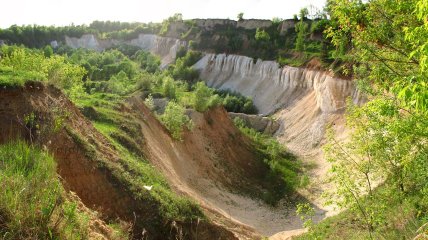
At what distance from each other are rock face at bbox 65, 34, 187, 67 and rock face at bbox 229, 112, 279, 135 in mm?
48395

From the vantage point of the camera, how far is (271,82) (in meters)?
64.2

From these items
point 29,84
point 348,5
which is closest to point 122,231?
point 29,84

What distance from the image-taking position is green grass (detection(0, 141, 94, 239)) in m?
8.38

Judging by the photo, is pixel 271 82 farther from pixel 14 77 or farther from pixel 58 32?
pixel 58 32

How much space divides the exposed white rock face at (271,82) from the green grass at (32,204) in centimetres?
3987

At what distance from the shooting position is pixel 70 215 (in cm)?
930

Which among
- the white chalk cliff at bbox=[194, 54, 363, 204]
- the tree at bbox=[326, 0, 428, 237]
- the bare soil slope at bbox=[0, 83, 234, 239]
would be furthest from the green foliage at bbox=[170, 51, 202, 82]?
the tree at bbox=[326, 0, 428, 237]

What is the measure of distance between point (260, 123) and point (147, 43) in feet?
248

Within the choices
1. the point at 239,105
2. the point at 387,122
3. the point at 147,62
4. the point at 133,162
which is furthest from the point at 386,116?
the point at 147,62

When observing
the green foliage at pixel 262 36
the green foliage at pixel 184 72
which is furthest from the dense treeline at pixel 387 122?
the green foliage at pixel 184 72

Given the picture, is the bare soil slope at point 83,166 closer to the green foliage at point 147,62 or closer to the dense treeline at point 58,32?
the green foliage at point 147,62

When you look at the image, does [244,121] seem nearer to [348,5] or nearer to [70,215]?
[348,5]

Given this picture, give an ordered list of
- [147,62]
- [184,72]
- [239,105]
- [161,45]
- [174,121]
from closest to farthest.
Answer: [174,121] → [239,105] → [184,72] → [147,62] → [161,45]

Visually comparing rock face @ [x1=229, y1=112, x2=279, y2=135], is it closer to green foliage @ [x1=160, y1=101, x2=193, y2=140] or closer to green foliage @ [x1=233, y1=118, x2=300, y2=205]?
green foliage @ [x1=233, y1=118, x2=300, y2=205]
